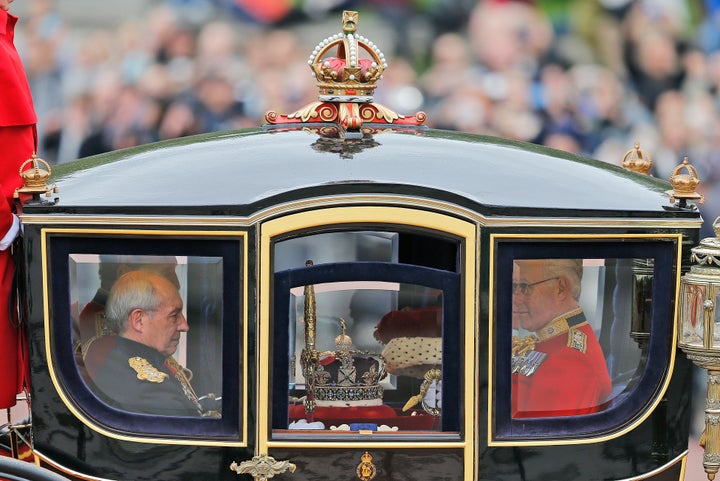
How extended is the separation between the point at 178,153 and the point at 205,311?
0.54 metres

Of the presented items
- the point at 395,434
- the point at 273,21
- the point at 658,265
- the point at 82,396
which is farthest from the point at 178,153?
the point at 273,21

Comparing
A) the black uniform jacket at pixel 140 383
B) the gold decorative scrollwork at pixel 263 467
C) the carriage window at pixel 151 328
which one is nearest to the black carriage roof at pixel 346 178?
the carriage window at pixel 151 328

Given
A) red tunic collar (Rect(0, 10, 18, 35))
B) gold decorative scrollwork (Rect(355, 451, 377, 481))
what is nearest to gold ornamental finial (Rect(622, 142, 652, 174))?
gold decorative scrollwork (Rect(355, 451, 377, 481))

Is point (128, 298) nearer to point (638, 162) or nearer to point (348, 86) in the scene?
point (348, 86)

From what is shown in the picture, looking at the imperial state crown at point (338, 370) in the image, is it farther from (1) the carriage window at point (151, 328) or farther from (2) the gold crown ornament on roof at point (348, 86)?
(2) the gold crown ornament on roof at point (348, 86)

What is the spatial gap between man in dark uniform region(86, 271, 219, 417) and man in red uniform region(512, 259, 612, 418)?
2.95 ft

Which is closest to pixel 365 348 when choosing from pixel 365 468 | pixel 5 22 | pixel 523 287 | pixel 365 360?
pixel 365 360

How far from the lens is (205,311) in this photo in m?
3.75

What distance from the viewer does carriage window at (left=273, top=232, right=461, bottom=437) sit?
3.73m

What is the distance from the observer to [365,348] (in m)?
A: 4.01

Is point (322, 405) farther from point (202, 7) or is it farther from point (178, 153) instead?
point (202, 7)

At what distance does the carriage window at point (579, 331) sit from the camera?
12.4 feet

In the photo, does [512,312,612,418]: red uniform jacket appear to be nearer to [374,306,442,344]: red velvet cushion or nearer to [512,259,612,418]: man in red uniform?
[512,259,612,418]: man in red uniform

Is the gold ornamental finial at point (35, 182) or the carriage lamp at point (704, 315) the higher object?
the gold ornamental finial at point (35, 182)
